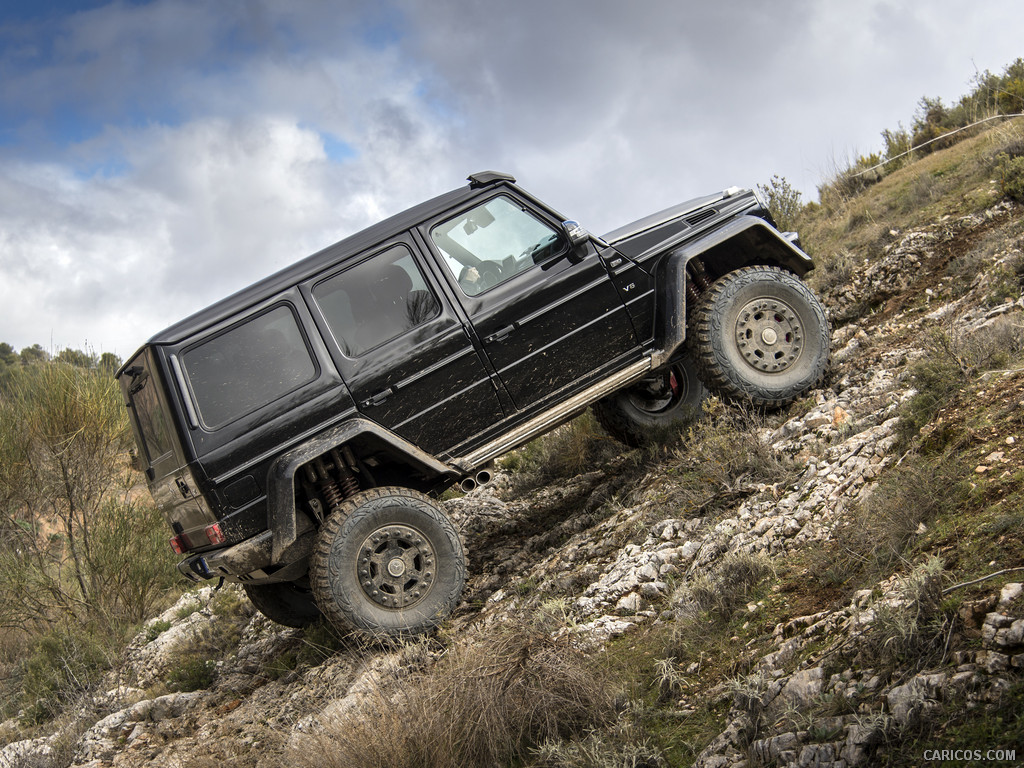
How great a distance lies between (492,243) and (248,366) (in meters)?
1.77

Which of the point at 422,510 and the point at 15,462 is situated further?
the point at 15,462

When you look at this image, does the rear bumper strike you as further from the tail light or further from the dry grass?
the dry grass

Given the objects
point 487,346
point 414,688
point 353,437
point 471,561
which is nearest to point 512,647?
point 414,688

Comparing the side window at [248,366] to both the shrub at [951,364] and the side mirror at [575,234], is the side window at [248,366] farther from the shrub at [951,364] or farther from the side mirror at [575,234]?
the shrub at [951,364]

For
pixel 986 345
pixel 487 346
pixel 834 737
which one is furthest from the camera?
pixel 487 346

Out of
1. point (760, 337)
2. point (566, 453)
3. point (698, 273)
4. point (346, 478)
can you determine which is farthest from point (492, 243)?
point (566, 453)

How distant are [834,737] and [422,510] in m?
2.87

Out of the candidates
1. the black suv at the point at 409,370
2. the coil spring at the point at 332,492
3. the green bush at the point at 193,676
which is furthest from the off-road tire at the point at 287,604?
the coil spring at the point at 332,492

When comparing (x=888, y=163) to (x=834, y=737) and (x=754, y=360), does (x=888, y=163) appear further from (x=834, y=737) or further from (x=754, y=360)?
(x=834, y=737)

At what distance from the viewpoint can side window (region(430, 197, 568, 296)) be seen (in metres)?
5.14

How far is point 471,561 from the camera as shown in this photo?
623cm

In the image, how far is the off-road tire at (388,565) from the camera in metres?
4.51

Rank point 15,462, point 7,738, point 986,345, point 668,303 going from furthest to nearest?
point 15,462 < point 7,738 < point 668,303 < point 986,345

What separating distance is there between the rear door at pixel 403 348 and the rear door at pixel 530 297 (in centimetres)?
18
